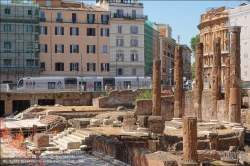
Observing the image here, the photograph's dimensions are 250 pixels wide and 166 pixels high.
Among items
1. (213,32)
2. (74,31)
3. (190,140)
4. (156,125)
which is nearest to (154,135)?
(156,125)

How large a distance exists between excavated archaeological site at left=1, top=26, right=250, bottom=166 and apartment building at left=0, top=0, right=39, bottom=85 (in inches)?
812

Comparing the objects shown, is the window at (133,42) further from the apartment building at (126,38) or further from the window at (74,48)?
the window at (74,48)

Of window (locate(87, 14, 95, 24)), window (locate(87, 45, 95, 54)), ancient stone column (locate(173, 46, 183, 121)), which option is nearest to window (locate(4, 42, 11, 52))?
window (locate(87, 45, 95, 54))

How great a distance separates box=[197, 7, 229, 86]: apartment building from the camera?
68562 mm

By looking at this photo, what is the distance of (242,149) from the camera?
95.5 ft

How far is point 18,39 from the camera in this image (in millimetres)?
65688

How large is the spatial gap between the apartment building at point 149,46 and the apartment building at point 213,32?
28.5 ft

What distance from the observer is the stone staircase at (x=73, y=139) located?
86.4 feet

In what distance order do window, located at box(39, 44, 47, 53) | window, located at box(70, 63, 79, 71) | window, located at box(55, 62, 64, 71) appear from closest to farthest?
1. window, located at box(39, 44, 47, 53)
2. window, located at box(55, 62, 64, 71)
3. window, located at box(70, 63, 79, 71)

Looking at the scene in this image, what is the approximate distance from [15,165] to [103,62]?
171 ft

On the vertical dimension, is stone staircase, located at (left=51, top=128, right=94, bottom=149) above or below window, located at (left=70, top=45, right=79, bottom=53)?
below

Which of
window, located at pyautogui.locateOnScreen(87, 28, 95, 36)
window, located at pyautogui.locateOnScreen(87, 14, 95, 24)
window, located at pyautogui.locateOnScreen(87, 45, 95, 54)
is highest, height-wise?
window, located at pyautogui.locateOnScreen(87, 14, 95, 24)

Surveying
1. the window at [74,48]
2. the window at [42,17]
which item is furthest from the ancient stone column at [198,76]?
the window at [42,17]

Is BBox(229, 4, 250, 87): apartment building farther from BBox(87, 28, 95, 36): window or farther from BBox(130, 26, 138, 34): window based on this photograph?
BBox(87, 28, 95, 36): window
